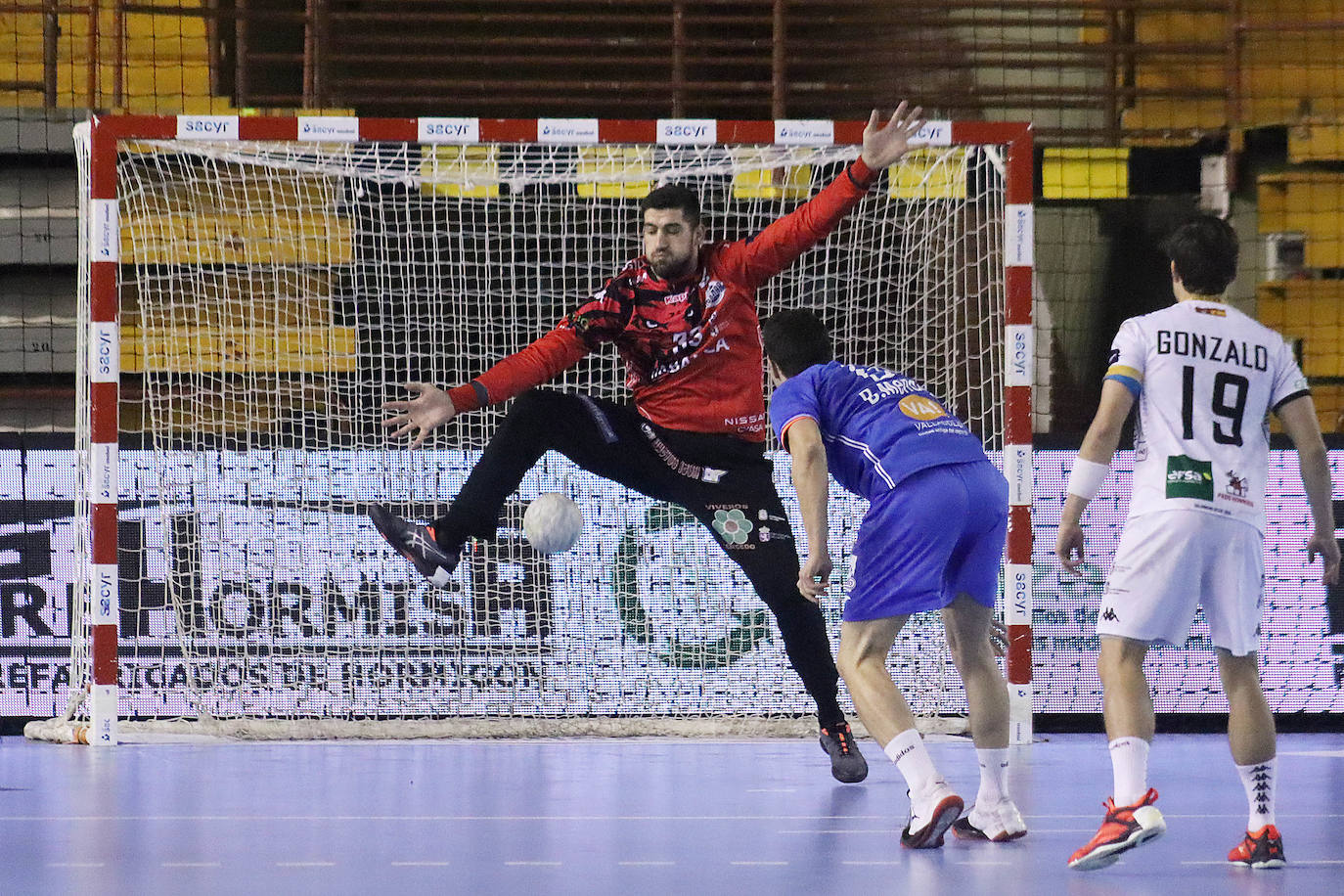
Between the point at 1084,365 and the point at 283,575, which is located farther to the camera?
the point at 1084,365

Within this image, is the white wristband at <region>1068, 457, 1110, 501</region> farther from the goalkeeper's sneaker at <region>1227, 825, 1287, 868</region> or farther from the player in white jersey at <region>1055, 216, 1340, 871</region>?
the goalkeeper's sneaker at <region>1227, 825, 1287, 868</region>

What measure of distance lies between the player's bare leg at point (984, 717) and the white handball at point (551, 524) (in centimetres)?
216

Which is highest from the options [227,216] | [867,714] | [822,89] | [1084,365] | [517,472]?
[822,89]

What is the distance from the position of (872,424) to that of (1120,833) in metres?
1.44

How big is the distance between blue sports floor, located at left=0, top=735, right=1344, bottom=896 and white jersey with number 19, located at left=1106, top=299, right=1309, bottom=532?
1.03 metres

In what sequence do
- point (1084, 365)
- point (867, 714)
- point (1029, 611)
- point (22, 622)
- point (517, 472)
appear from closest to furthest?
point (867, 714)
point (517, 472)
point (1029, 611)
point (22, 622)
point (1084, 365)

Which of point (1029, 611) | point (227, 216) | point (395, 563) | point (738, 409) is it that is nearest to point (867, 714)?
point (738, 409)

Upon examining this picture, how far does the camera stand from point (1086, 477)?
4363 mm

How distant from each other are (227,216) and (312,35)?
5.69 ft

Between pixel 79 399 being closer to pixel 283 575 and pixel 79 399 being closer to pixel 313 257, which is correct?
pixel 283 575

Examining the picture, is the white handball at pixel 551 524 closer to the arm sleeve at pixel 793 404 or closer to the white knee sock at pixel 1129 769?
the arm sleeve at pixel 793 404

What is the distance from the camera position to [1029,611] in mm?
7133

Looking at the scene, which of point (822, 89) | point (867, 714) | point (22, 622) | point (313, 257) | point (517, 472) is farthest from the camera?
point (822, 89)

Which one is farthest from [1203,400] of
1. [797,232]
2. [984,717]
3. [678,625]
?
[678,625]
